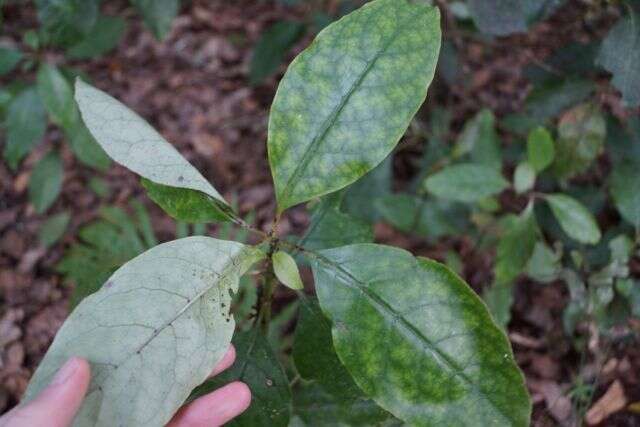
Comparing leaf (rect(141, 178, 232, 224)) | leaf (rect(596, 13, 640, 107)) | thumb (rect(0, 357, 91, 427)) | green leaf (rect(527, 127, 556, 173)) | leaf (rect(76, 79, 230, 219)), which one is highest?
leaf (rect(596, 13, 640, 107))

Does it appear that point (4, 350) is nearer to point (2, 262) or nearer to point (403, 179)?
point (2, 262)

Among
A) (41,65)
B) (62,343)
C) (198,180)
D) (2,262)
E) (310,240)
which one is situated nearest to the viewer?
(62,343)

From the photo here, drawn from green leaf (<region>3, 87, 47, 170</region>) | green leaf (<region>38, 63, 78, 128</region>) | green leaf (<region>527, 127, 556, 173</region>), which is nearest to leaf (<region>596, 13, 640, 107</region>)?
green leaf (<region>527, 127, 556, 173</region>)

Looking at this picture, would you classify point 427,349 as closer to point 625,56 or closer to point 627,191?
point 625,56

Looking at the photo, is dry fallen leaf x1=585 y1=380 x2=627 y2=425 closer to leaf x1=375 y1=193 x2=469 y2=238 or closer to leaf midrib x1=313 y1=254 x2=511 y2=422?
leaf x1=375 y1=193 x2=469 y2=238

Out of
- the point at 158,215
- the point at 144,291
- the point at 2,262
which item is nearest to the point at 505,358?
the point at 144,291

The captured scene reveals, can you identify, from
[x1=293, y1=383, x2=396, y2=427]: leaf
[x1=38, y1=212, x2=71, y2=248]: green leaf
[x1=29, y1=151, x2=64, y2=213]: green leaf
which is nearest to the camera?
[x1=293, y1=383, x2=396, y2=427]: leaf

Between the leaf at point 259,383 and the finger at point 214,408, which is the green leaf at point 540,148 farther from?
the finger at point 214,408
